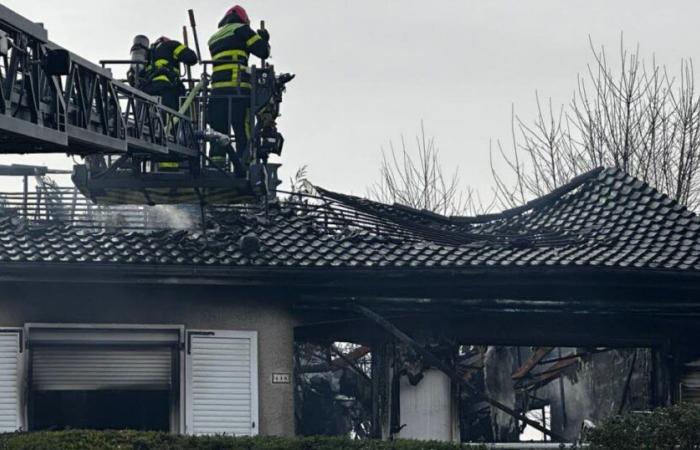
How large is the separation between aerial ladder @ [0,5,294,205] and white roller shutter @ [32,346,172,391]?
2221mm

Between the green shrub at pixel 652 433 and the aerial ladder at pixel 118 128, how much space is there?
5825mm

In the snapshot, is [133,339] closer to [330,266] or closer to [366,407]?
[330,266]

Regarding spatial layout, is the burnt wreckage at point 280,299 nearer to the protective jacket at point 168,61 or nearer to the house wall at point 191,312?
the house wall at point 191,312

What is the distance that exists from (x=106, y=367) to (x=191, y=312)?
1.39 meters

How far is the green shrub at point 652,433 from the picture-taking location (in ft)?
57.7

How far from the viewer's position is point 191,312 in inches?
870

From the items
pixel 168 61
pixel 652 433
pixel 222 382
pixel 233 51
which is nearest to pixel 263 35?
pixel 233 51

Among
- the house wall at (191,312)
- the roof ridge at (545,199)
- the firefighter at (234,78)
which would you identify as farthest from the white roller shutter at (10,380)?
the roof ridge at (545,199)

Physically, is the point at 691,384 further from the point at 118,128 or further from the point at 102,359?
the point at 118,128

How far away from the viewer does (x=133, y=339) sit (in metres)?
21.9

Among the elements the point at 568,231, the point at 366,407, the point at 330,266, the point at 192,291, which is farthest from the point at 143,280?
the point at 568,231

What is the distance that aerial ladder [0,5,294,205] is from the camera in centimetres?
1348

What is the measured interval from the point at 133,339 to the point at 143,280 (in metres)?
0.97

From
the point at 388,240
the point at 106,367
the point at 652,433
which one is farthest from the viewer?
the point at 388,240
